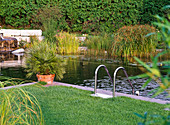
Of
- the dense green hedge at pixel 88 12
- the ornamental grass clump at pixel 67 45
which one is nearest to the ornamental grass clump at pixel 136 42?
the ornamental grass clump at pixel 67 45

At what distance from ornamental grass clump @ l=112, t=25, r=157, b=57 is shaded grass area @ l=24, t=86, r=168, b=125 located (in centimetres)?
718

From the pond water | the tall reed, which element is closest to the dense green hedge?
the pond water

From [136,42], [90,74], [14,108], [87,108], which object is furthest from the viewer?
[136,42]

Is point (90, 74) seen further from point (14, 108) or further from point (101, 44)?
point (101, 44)

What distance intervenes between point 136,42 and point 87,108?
28.5 ft

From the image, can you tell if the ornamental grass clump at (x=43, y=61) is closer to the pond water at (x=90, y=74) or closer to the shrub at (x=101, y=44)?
the pond water at (x=90, y=74)

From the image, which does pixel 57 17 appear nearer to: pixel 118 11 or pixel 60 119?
pixel 118 11

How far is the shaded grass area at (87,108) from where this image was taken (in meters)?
3.98

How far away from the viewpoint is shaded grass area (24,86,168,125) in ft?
13.1

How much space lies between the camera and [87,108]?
15.1ft

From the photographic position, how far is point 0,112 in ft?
9.54

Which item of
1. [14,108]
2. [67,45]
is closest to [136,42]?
[67,45]

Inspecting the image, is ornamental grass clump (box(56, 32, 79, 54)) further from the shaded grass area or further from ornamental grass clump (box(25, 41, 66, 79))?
the shaded grass area

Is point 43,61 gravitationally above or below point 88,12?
below
